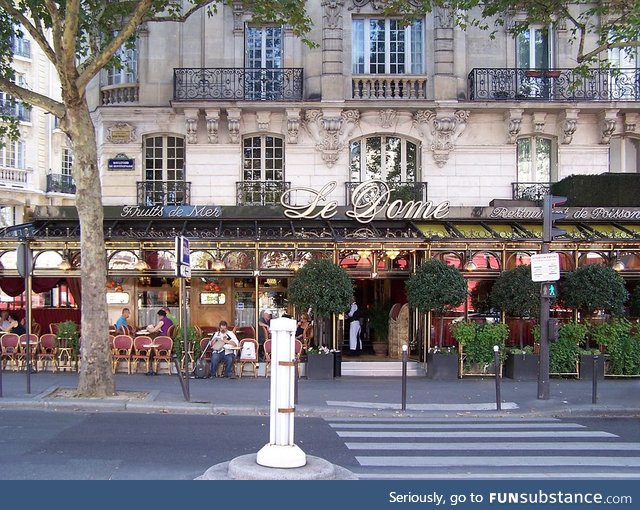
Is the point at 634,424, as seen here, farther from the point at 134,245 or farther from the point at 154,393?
the point at 134,245

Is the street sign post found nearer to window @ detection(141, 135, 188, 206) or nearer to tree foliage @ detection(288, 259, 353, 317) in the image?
tree foliage @ detection(288, 259, 353, 317)

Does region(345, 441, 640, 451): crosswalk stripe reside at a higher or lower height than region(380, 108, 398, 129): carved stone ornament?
lower

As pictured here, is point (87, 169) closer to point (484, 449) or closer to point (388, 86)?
point (484, 449)

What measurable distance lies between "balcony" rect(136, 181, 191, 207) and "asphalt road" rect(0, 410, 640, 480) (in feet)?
29.3

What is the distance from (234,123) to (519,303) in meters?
9.00

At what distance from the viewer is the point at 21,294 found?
19828 millimetres

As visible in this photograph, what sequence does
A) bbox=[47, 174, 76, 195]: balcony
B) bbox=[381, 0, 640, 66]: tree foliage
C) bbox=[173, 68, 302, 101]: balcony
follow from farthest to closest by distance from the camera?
bbox=[47, 174, 76, 195]: balcony, bbox=[173, 68, 302, 101]: balcony, bbox=[381, 0, 640, 66]: tree foliage

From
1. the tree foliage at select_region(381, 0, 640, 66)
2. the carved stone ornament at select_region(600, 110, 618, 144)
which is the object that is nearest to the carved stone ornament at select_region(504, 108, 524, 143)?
the tree foliage at select_region(381, 0, 640, 66)

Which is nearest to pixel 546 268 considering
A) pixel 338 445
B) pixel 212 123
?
pixel 338 445

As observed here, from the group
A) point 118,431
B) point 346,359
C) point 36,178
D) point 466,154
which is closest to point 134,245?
point 346,359

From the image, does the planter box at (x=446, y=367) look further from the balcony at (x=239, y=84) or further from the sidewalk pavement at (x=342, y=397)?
the balcony at (x=239, y=84)

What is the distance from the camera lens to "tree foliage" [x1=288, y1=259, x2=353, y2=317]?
15938 millimetres

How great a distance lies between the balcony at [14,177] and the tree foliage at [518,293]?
1069 inches

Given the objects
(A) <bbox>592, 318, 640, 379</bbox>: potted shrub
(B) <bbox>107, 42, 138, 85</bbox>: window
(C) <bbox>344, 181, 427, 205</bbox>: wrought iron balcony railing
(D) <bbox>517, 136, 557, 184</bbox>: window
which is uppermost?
(B) <bbox>107, 42, 138, 85</bbox>: window
